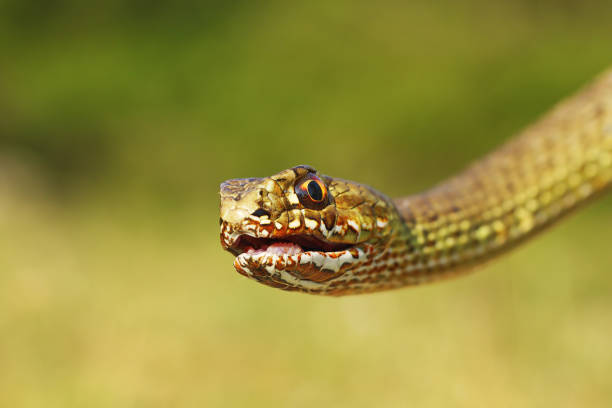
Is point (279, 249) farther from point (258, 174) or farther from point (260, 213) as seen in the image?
point (258, 174)

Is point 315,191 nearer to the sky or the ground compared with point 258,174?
nearer to the ground

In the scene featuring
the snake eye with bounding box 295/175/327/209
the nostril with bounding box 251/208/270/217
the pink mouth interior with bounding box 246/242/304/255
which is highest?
the snake eye with bounding box 295/175/327/209

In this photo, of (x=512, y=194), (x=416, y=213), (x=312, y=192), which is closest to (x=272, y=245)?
(x=312, y=192)

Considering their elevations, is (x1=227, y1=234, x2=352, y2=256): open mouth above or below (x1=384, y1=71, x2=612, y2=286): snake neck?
below

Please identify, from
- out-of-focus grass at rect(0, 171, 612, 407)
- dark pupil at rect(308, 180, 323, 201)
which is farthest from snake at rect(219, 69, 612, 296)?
out-of-focus grass at rect(0, 171, 612, 407)

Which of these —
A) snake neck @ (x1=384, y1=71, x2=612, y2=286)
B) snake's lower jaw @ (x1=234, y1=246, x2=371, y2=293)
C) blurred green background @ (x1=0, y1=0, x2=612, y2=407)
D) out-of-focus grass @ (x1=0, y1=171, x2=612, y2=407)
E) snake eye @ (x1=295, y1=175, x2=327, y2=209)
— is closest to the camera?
snake's lower jaw @ (x1=234, y1=246, x2=371, y2=293)

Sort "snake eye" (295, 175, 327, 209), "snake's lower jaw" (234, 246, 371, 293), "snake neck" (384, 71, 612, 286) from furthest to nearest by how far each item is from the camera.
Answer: "snake neck" (384, 71, 612, 286), "snake eye" (295, 175, 327, 209), "snake's lower jaw" (234, 246, 371, 293)

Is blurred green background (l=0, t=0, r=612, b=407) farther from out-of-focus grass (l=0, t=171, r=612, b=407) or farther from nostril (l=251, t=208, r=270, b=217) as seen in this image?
nostril (l=251, t=208, r=270, b=217)

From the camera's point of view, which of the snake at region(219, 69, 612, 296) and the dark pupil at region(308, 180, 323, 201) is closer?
the snake at region(219, 69, 612, 296)
